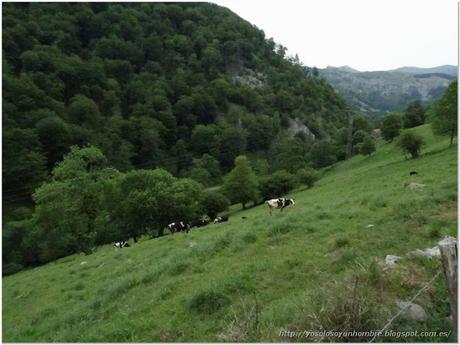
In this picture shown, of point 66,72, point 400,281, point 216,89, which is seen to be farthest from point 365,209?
point 216,89

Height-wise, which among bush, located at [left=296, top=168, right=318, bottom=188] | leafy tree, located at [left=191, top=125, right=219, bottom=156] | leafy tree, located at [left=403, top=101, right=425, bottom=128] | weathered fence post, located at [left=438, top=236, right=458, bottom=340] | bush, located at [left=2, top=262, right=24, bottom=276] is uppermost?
weathered fence post, located at [left=438, top=236, right=458, bottom=340]

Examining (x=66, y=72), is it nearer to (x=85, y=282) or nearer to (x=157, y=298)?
(x=85, y=282)

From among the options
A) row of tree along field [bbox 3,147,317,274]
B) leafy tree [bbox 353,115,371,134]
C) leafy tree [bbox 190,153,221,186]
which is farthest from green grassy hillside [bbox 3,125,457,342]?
leafy tree [bbox 353,115,371,134]

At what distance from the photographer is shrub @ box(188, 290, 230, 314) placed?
27.4 feet

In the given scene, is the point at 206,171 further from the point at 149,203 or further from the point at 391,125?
the point at 149,203

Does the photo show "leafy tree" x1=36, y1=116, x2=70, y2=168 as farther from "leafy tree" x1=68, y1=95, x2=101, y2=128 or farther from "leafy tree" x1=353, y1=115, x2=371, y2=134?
"leafy tree" x1=353, y1=115, x2=371, y2=134

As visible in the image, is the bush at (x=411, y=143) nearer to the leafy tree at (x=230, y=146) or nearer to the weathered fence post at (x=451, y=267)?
the weathered fence post at (x=451, y=267)

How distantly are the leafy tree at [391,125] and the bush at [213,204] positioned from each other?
32.7m

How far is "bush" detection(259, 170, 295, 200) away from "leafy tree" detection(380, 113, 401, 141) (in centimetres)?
2097

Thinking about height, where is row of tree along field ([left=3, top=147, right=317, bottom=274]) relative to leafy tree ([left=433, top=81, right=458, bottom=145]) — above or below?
below

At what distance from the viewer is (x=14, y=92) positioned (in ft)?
284

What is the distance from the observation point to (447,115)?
4388 centimetres

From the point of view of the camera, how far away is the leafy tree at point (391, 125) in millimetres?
65831

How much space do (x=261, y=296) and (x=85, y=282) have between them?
Result: 10.6 m
